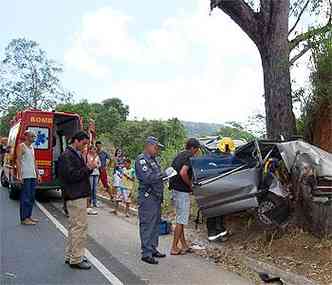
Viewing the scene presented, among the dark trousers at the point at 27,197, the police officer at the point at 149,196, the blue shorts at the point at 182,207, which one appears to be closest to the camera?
the police officer at the point at 149,196

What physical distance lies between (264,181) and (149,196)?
166cm

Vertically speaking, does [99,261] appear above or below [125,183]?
below

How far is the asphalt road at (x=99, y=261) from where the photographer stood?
6785 mm

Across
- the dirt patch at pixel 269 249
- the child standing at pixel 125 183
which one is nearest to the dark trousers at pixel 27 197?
the child standing at pixel 125 183

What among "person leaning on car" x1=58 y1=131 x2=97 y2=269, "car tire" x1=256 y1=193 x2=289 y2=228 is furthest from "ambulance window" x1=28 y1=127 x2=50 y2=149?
"car tire" x1=256 y1=193 x2=289 y2=228

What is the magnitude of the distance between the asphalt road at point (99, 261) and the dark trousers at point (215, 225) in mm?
782

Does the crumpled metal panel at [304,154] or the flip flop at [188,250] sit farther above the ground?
the crumpled metal panel at [304,154]

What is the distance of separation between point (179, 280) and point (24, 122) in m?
8.68

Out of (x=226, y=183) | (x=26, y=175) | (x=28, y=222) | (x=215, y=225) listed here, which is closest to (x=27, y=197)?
(x=26, y=175)

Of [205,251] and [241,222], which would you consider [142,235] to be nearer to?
[205,251]

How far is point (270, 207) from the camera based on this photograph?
7.79 metres

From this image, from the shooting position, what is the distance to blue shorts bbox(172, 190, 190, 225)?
326 inches

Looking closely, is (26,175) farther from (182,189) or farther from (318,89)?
(318,89)

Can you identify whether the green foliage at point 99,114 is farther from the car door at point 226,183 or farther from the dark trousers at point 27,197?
the car door at point 226,183
